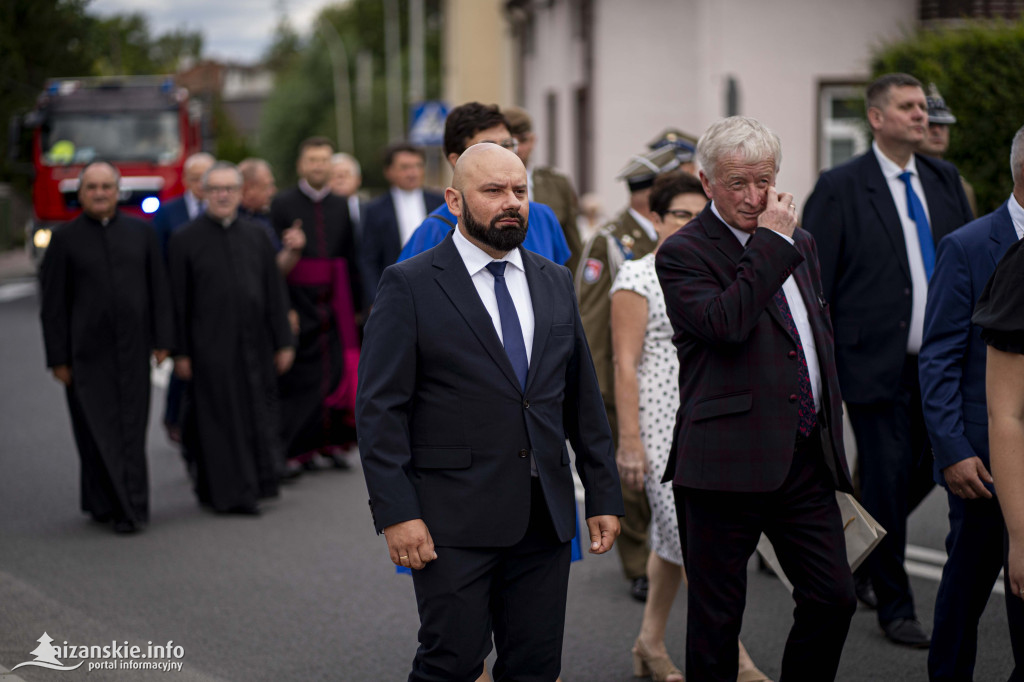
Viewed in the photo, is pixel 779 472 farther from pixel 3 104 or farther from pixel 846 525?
pixel 3 104

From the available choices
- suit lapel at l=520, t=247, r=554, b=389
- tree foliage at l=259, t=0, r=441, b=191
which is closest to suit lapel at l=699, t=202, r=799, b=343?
suit lapel at l=520, t=247, r=554, b=389

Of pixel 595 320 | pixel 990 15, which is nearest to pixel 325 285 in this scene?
pixel 595 320

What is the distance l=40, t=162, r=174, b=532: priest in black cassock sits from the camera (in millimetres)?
8102

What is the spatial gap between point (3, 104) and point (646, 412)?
1170 cm

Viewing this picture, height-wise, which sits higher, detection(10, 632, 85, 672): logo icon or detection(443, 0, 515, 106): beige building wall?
detection(443, 0, 515, 106): beige building wall

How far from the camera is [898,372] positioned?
5.66 m

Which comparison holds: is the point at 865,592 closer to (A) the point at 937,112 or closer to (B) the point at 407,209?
(A) the point at 937,112

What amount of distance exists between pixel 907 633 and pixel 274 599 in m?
2.99

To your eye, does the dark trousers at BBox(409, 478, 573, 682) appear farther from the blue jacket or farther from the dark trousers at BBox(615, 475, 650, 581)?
the dark trousers at BBox(615, 475, 650, 581)

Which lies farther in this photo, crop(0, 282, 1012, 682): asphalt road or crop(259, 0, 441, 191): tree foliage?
crop(259, 0, 441, 191): tree foliage

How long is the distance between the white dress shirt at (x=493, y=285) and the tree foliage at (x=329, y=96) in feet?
228

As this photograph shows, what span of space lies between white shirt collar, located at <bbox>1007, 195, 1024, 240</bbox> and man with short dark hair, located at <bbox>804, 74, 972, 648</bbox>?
118 centimetres

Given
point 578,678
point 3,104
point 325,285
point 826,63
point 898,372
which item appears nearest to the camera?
point 578,678

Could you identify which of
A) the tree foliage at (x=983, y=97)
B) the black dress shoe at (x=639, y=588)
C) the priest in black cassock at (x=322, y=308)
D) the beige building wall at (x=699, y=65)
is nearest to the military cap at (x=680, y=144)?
the black dress shoe at (x=639, y=588)
